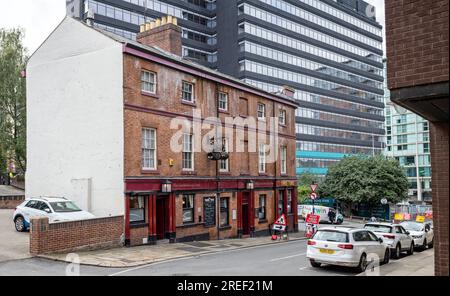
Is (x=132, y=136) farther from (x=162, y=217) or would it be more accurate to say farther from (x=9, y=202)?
(x=9, y=202)

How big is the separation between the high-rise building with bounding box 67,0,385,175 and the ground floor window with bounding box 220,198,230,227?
182ft

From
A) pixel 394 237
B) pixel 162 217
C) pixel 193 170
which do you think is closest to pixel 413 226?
pixel 394 237

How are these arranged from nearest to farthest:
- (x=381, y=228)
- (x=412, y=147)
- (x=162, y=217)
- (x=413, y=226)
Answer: (x=381, y=228) < (x=162, y=217) < (x=413, y=226) < (x=412, y=147)

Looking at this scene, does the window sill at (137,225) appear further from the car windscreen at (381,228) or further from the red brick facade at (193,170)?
the car windscreen at (381,228)

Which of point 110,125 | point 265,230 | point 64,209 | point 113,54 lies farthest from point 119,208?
point 265,230

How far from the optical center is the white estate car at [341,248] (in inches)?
602

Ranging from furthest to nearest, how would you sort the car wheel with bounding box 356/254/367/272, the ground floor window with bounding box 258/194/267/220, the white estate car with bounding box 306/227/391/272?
the ground floor window with bounding box 258/194/267/220 → the car wheel with bounding box 356/254/367/272 → the white estate car with bounding box 306/227/391/272

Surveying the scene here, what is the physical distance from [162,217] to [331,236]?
34.2 ft

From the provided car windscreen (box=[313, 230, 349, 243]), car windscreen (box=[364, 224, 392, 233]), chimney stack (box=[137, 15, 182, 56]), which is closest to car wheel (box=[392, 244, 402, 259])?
car windscreen (box=[364, 224, 392, 233])

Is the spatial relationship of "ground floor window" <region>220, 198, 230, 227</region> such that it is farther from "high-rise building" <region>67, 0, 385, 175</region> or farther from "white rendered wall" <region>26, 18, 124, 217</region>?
"high-rise building" <region>67, 0, 385, 175</region>

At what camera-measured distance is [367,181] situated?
2199 inches

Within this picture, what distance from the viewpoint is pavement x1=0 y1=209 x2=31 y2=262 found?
17.0 metres

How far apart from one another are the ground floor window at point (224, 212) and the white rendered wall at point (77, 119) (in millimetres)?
8433

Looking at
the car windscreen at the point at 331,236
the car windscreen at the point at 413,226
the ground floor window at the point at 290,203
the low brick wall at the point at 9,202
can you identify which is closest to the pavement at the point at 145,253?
the car windscreen at the point at 331,236
